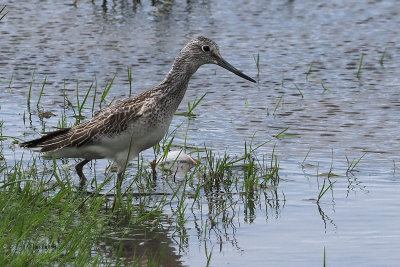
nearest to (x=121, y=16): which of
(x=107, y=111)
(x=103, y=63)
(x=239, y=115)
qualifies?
(x=103, y=63)

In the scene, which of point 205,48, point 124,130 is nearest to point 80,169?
point 124,130

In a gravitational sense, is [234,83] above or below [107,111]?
below

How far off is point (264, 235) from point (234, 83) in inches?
231

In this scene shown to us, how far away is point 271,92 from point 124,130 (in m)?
4.57

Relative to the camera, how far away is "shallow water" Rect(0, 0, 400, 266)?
7.57 metres

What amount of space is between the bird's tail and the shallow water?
86 centimetres

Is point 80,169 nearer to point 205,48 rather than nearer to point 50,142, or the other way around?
point 50,142

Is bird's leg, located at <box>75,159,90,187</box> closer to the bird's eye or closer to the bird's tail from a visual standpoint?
the bird's tail

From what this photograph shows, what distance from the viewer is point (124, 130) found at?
27.8 feet

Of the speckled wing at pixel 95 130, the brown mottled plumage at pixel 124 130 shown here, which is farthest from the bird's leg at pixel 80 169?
the speckled wing at pixel 95 130

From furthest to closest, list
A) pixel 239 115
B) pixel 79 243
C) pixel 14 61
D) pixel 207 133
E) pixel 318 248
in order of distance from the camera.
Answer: pixel 14 61
pixel 239 115
pixel 207 133
pixel 318 248
pixel 79 243

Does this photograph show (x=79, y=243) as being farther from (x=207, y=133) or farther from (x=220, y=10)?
(x=220, y=10)

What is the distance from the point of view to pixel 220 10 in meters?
17.1

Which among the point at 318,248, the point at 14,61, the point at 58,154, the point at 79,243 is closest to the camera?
the point at 79,243
